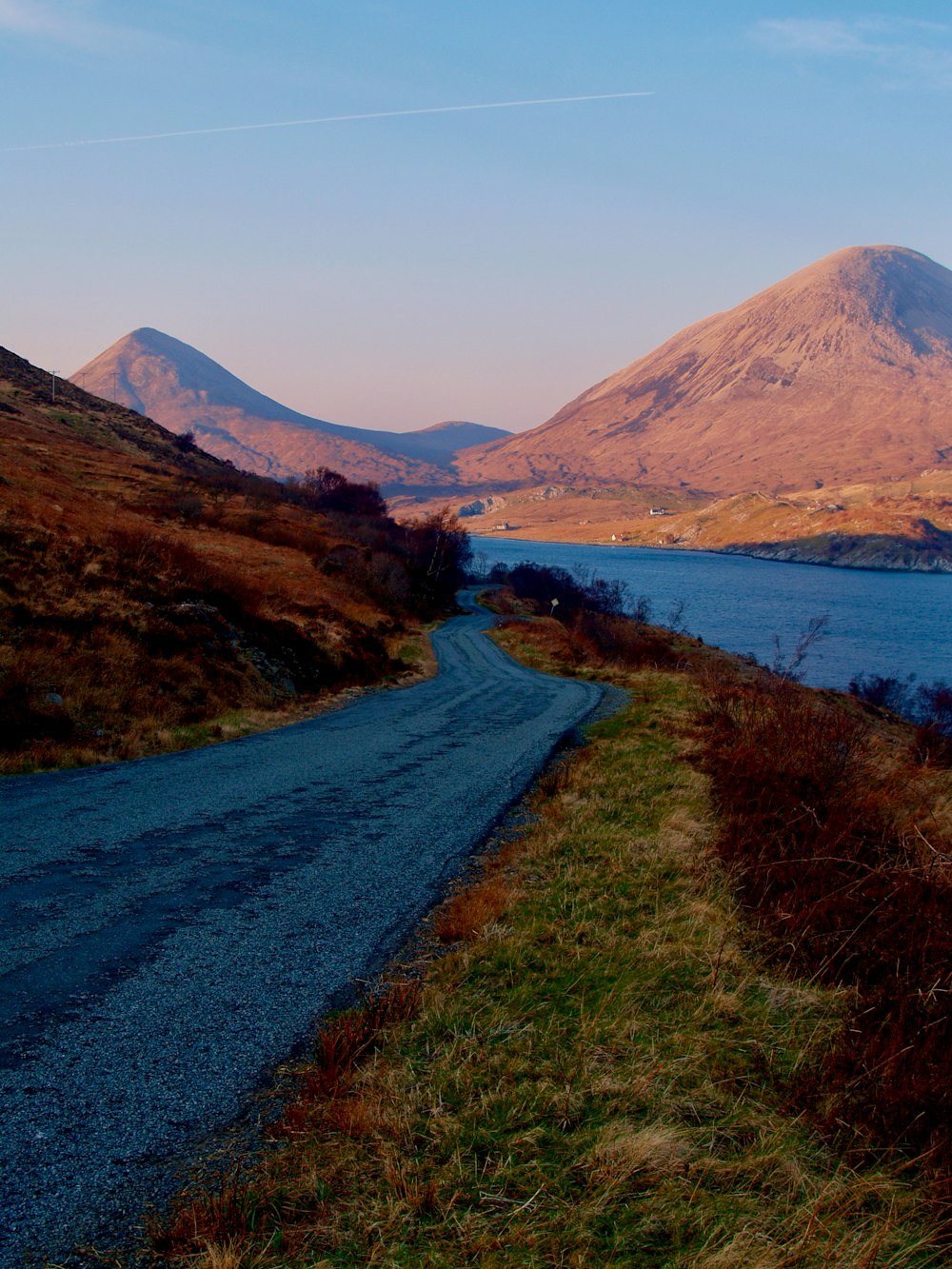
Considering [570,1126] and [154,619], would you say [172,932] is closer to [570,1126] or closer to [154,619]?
[570,1126]

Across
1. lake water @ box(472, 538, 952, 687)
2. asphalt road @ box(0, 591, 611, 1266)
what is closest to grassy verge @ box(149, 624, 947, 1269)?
asphalt road @ box(0, 591, 611, 1266)

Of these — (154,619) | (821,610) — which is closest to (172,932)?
(154,619)

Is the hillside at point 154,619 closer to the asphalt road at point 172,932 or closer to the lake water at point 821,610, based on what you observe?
the asphalt road at point 172,932

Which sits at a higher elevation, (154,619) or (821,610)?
(154,619)

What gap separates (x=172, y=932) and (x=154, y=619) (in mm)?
15717

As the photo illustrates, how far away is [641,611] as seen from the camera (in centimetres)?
9544

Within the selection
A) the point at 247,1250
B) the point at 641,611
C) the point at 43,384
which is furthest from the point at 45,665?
the point at 43,384

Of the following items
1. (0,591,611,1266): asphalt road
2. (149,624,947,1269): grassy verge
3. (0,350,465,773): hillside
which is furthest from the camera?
(0,350,465,773): hillside

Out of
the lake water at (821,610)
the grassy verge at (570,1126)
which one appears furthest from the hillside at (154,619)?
the lake water at (821,610)

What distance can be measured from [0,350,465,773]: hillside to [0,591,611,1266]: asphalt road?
2.65 m

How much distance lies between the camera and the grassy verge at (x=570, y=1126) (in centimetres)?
322

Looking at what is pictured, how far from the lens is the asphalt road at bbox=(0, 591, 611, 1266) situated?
3.75 meters

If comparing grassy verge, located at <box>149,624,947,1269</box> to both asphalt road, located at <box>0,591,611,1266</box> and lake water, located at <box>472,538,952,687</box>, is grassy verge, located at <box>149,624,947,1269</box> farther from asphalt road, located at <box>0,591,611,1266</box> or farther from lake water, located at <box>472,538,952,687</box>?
lake water, located at <box>472,538,952,687</box>

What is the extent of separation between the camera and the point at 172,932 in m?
6.30
